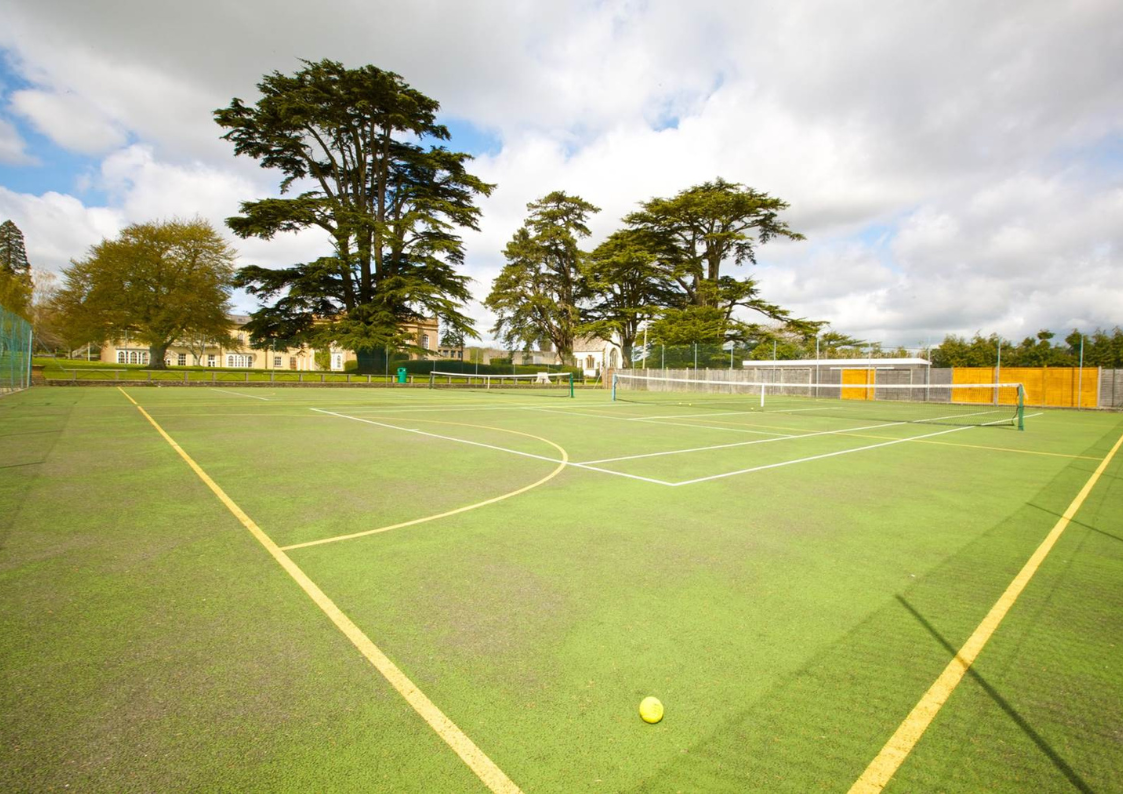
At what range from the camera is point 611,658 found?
2.85m

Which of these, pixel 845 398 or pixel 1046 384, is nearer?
pixel 1046 384

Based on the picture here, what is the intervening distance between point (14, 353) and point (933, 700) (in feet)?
99.0

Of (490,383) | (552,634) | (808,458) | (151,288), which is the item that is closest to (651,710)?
(552,634)

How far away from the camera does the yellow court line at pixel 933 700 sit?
207 cm

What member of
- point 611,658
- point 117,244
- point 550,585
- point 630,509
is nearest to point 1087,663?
point 611,658

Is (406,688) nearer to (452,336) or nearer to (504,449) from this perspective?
(504,449)

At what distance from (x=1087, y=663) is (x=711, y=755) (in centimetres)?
234

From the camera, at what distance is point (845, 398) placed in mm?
34156

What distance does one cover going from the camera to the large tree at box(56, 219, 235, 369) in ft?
123

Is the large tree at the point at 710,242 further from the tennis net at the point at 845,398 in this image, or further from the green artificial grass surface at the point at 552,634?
the green artificial grass surface at the point at 552,634

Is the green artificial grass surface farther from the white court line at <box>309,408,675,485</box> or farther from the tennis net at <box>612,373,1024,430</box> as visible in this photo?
the tennis net at <box>612,373,1024,430</box>

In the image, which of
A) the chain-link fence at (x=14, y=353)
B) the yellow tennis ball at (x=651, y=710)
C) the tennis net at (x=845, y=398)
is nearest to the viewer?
the yellow tennis ball at (x=651, y=710)

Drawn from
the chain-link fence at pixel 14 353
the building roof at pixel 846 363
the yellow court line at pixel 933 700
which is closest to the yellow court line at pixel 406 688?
the yellow court line at pixel 933 700

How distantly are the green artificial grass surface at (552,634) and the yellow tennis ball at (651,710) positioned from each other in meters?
0.04
